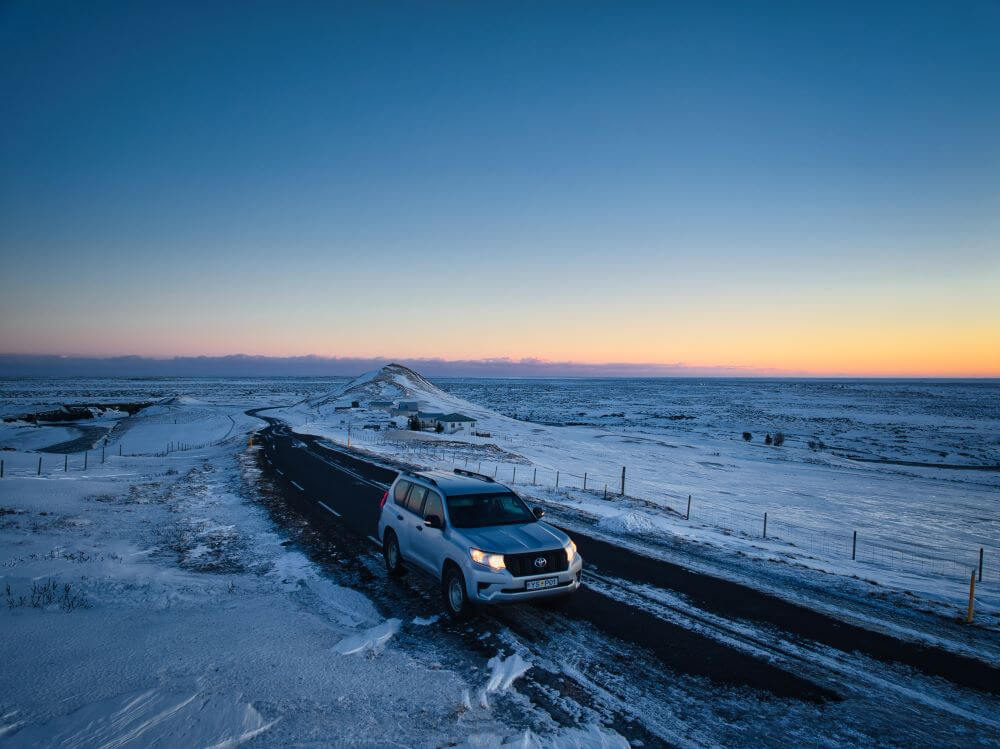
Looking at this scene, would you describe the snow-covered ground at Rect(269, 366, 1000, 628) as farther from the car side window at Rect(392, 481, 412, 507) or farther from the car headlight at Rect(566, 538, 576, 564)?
the car side window at Rect(392, 481, 412, 507)

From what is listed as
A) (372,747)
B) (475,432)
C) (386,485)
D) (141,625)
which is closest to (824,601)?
(372,747)

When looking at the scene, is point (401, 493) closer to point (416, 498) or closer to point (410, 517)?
point (416, 498)

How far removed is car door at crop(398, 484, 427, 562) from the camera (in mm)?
9852

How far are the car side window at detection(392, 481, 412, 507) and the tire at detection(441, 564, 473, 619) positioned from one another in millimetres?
2310

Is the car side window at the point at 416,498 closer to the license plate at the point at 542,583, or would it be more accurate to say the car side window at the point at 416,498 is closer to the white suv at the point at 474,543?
the white suv at the point at 474,543

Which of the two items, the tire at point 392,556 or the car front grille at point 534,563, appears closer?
the car front grille at point 534,563

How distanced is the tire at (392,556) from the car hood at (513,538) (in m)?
2.44

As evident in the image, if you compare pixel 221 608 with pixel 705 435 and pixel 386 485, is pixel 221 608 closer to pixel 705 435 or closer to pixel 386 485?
pixel 386 485

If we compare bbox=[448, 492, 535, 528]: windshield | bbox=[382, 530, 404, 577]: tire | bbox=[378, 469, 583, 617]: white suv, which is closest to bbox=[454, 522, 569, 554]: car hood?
bbox=[378, 469, 583, 617]: white suv

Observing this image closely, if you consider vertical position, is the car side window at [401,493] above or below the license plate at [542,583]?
above

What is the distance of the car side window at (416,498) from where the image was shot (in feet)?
32.6

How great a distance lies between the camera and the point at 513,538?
8477 millimetres

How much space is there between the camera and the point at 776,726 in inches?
230

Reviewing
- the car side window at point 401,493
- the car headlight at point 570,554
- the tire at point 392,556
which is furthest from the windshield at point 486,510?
the tire at point 392,556
